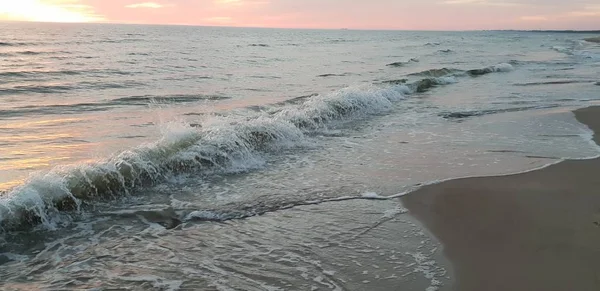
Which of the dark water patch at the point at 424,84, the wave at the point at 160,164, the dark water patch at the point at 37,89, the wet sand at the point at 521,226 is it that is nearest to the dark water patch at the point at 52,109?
the dark water patch at the point at 37,89

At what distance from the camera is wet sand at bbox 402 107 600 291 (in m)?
3.91

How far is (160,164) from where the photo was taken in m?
7.34

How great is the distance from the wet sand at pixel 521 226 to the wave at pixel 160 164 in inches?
133

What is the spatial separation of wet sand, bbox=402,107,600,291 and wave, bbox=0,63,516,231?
3.37 m

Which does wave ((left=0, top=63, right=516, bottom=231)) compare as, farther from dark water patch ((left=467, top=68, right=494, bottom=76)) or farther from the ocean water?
dark water patch ((left=467, top=68, right=494, bottom=76))

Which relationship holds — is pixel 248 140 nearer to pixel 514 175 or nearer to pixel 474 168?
pixel 474 168

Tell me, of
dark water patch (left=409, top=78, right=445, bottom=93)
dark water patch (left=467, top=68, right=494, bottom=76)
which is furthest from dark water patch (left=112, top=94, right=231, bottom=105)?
dark water patch (left=467, top=68, right=494, bottom=76)

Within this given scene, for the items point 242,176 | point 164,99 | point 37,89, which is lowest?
point 242,176

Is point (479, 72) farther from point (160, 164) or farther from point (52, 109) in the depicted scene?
point (160, 164)

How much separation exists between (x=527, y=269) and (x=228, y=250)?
8.46ft

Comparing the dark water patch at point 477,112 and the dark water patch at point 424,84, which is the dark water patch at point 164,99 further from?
the dark water patch at point 424,84

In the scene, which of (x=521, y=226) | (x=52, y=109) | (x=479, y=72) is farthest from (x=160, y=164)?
(x=479, y=72)

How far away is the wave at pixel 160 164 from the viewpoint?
5.39m

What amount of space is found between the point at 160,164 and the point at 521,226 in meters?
5.00
